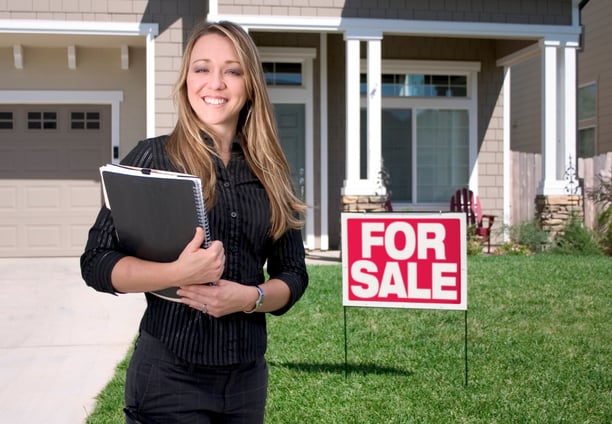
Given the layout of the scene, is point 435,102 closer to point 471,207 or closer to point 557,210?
point 471,207

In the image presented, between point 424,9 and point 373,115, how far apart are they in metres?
1.72

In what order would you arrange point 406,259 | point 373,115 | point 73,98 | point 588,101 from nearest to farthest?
point 406,259 < point 373,115 < point 73,98 < point 588,101

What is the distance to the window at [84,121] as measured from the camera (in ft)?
39.7

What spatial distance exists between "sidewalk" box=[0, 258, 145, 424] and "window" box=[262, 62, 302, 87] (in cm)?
465

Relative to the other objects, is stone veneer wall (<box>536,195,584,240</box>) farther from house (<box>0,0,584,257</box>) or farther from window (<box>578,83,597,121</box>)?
window (<box>578,83,597,121</box>)

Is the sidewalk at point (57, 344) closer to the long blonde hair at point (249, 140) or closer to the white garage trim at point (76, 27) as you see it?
the long blonde hair at point (249, 140)

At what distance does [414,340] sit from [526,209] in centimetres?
775

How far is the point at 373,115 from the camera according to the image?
34.6 ft

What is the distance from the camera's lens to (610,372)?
479 centimetres

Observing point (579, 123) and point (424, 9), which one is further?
point (579, 123)

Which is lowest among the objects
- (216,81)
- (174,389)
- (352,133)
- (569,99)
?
(174,389)

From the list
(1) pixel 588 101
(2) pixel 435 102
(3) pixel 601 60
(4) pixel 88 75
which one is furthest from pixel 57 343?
(1) pixel 588 101

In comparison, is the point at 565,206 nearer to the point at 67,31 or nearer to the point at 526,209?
the point at 526,209

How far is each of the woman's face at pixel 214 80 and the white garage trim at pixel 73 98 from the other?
10300mm
